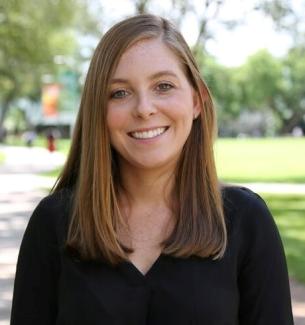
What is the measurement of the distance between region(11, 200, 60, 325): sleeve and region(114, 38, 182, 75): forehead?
0.50 metres

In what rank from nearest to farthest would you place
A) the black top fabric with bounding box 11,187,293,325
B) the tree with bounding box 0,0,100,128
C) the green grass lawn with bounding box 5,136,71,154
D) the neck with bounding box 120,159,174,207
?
the black top fabric with bounding box 11,187,293,325 < the neck with bounding box 120,159,174,207 < the tree with bounding box 0,0,100,128 < the green grass lawn with bounding box 5,136,71,154

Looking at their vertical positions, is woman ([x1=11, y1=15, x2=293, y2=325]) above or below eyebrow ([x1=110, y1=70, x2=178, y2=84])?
below

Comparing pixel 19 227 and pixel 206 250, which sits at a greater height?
pixel 206 250

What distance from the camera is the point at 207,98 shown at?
2.30 meters

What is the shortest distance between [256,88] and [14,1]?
8098cm

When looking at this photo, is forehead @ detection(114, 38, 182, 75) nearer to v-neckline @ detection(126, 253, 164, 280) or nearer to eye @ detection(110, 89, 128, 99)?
eye @ detection(110, 89, 128, 99)

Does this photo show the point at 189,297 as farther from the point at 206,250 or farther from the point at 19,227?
the point at 19,227

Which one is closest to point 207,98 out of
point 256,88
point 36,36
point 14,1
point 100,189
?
point 100,189

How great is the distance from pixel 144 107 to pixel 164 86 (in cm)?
10

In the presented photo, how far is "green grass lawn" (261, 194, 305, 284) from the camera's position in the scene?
8602 mm

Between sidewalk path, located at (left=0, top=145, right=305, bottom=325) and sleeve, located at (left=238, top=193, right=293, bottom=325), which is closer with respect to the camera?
sleeve, located at (left=238, top=193, right=293, bottom=325)

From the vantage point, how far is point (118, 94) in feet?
7.06

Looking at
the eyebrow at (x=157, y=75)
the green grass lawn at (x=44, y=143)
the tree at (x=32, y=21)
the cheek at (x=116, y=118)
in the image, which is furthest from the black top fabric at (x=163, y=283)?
the green grass lawn at (x=44, y=143)

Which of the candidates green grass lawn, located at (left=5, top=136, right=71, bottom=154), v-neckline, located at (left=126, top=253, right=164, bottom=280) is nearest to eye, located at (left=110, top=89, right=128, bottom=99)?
v-neckline, located at (left=126, top=253, right=164, bottom=280)
